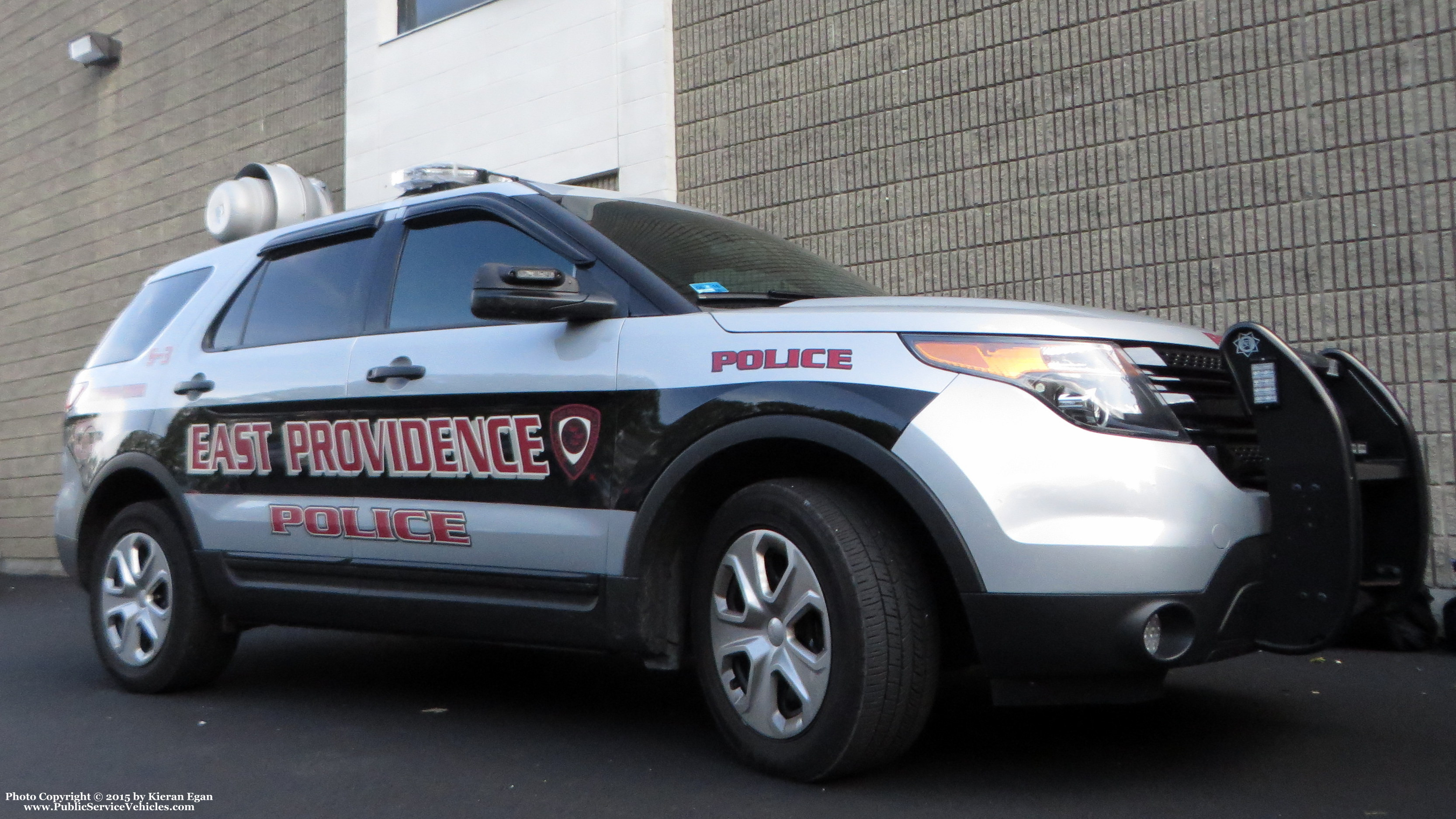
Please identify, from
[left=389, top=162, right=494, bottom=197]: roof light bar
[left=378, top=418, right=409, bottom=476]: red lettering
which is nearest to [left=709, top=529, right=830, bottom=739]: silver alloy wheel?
→ [left=378, top=418, right=409, bottom=476]: red lettering

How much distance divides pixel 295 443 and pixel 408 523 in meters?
0.67

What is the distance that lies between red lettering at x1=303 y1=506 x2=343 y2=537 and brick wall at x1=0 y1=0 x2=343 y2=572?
26.3ft

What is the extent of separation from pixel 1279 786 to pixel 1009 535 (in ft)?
3.35

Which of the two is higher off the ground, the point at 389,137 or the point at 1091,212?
the point at 389,137

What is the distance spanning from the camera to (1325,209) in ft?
21.8

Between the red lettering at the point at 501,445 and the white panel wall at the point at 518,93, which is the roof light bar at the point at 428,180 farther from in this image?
the white panel wall at the point at 518,93

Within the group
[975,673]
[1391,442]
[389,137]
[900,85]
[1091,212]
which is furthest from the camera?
[389,137]

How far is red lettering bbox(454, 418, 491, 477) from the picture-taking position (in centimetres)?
411

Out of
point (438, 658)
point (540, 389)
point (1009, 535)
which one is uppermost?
point (540, 389)

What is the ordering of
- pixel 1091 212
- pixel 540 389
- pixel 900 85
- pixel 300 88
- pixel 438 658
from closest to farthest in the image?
pixel 540 389 < pixel 438 658 < pixel 1091 212 < pixel 900 85 < pixel 300 88

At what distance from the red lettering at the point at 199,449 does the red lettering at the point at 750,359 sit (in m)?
2.44

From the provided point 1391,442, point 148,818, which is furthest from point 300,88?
point 1391,442

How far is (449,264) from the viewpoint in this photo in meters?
4.49

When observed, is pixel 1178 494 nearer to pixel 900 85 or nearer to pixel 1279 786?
pixel 1279 786
